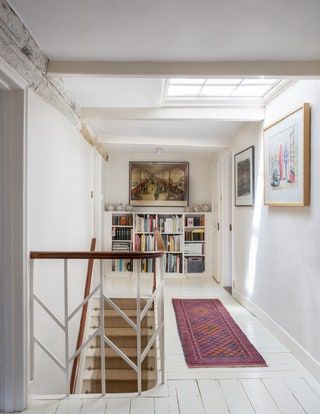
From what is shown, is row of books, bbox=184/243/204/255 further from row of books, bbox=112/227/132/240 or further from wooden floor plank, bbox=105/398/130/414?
wooden floor plank, bbox=105/398/130/414

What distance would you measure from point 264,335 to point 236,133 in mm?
2559

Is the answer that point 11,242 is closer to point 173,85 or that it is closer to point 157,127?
point 173,85

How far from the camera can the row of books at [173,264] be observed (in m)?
6.00

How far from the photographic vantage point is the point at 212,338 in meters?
3.18

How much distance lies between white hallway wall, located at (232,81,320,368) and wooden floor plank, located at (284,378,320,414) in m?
0.21

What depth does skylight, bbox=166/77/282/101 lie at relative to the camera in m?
2.82

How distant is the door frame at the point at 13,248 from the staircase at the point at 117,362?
68.5 inches

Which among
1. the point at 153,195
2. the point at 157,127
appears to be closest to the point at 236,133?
the point at 157,127

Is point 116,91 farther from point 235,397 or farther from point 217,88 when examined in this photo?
point 235,397

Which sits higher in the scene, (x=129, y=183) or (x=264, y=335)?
(x=129, y=183)

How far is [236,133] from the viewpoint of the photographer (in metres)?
4.57

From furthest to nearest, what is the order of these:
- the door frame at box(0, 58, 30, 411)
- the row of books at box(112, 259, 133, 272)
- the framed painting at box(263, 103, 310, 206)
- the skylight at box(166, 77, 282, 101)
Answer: the row of books at box(112, 259, 133, 272)
the skylight at box(166, 77, 282, 101)
the framed painting at box(263, 103, 310, 206)
the door frame at box(0, 58, 30, 411)

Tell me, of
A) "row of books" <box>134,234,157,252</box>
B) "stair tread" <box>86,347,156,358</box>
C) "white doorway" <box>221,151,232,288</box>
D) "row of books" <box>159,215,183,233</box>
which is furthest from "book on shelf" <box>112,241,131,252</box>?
"stair tread" <box>86,347,156,358</box>

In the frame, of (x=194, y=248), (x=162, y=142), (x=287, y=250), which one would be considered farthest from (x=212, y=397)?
(x=194, y=248)
